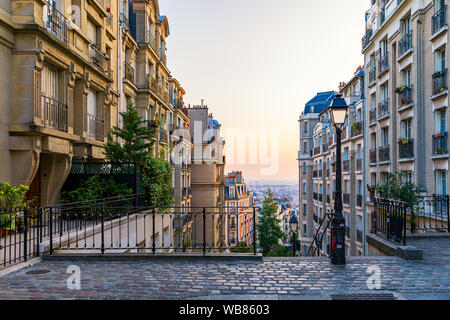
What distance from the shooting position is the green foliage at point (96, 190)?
13602 mm

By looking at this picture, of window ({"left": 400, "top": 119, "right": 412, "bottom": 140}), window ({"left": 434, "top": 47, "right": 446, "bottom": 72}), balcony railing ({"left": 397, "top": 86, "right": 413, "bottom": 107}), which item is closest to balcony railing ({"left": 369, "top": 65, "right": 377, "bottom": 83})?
balcony railing ({"left": 397, "top": 86, "right": 413, "bottom": 107})

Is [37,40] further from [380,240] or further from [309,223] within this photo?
[309,223]

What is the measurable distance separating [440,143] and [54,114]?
18.1m

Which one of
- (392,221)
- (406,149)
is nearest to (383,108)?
(406,149)

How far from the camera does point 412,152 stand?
66.5 feet

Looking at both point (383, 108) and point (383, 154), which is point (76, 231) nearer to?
point (383, 154)

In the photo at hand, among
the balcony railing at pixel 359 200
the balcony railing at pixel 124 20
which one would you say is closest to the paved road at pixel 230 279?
the balcony railing at pixel 124 20

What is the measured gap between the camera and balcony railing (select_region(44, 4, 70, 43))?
12969 mm

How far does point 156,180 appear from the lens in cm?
1667

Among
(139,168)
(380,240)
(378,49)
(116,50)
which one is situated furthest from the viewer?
(378,49)

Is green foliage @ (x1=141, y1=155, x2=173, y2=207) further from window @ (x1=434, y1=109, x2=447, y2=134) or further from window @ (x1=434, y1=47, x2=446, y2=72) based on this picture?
window @ (x1=434, y1=47, x2=446, y2=72)

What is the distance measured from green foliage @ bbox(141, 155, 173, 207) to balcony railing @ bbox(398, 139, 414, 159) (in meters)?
14.3
